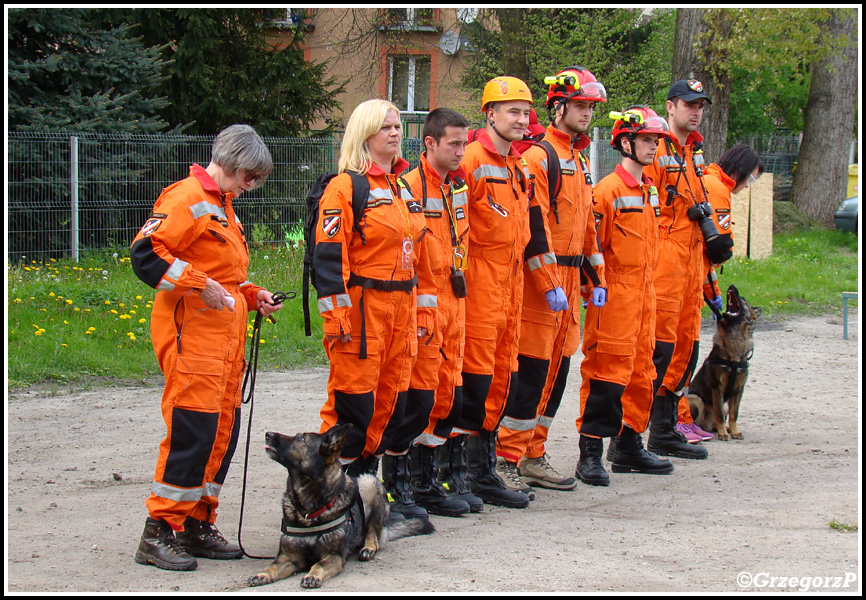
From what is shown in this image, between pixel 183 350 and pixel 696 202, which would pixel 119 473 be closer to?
pixel 183 350

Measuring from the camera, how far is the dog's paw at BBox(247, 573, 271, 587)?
4316mm

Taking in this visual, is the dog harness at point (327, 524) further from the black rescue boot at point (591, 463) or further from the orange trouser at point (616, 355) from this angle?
the orange trouser at point (616, 355)

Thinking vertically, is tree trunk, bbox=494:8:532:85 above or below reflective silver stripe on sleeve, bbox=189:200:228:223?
above

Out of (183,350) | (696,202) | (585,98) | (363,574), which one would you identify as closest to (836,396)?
(696,202)

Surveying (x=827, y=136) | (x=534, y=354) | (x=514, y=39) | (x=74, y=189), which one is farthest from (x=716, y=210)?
(x=827, y=136)

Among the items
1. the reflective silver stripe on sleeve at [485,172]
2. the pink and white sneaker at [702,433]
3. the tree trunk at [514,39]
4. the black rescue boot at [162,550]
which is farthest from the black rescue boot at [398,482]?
the tree trunk at [514,39]

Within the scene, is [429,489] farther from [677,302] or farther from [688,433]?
[688,433]

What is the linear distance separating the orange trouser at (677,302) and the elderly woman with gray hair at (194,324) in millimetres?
3641

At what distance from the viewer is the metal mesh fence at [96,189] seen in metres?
12.9

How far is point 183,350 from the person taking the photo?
176 inches

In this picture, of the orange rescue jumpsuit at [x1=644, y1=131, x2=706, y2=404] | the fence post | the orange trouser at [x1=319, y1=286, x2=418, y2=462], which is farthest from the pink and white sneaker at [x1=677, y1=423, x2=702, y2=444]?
the fence post

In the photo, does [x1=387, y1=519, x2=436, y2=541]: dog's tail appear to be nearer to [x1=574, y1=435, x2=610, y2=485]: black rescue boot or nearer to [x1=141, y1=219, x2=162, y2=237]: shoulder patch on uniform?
[x1=574, y1=435, x2=610, y2=485]: black rescue boot

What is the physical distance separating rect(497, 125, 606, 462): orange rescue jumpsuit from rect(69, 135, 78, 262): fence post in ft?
29.2

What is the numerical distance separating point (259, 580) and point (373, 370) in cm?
124
